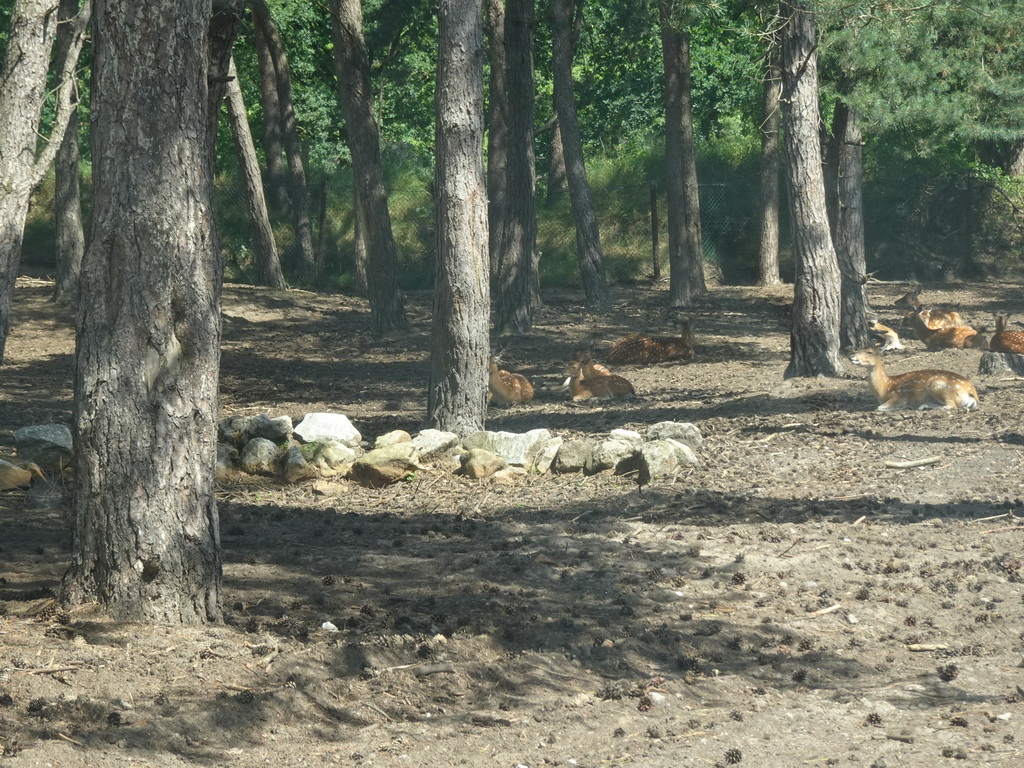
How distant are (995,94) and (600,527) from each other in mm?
9329

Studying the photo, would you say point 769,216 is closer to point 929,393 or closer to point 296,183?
point 296,183

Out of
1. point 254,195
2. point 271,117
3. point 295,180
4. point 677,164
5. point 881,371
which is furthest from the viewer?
point 271,117

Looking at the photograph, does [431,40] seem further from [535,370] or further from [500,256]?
[535,370]

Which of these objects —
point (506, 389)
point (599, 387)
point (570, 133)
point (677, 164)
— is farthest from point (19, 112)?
point (677, 164)

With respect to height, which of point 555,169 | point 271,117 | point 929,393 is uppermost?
point 271,117

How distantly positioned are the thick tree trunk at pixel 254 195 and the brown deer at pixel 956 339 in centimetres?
1338

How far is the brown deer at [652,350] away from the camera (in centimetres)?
1612

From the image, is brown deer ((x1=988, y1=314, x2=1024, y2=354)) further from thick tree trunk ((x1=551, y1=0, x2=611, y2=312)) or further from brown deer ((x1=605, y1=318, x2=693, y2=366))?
thick tree trunk ((x1=551, y1=0, x2=611, y2=312))

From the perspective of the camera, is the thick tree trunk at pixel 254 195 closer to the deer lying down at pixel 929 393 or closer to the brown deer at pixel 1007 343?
the brown deer at pixel 1007 343

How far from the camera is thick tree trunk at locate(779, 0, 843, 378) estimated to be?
12.9 metres

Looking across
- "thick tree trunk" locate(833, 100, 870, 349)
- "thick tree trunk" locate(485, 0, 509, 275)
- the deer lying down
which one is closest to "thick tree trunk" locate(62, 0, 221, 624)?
the deer lying down

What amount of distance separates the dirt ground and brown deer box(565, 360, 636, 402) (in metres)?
1.75

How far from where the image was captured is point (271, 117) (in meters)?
26.9

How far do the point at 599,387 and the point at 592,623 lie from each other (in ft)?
24.7
